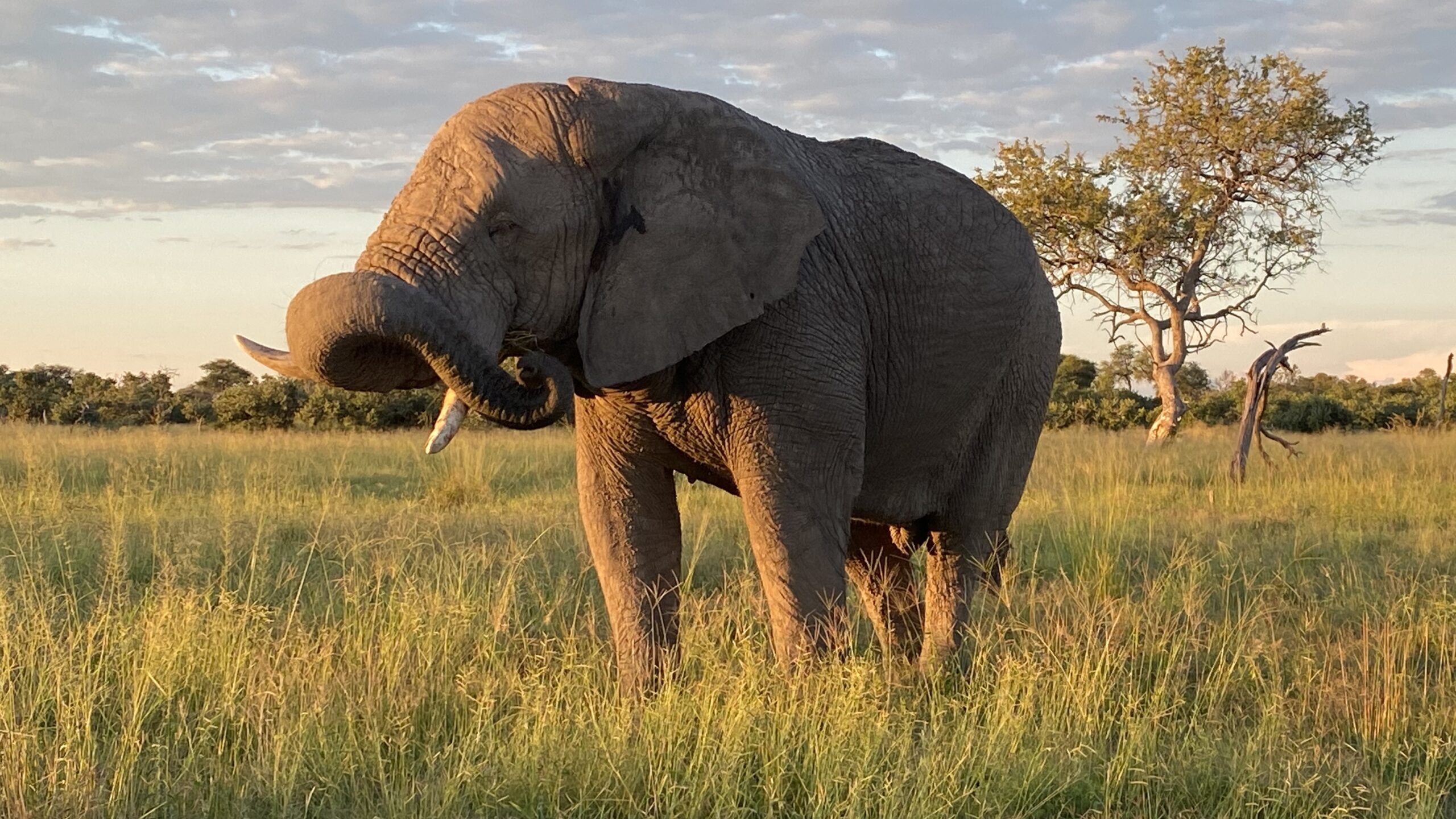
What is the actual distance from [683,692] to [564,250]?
1.77m

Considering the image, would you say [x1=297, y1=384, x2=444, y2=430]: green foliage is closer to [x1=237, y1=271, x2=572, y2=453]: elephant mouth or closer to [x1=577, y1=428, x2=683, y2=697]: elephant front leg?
[x1=577, y1=428, x2=683, y2=697]: elephant front leg

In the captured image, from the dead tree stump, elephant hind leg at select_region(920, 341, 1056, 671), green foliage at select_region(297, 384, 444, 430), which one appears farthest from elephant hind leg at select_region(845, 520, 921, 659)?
green foliage at select_region(297, 384, 444, 430)

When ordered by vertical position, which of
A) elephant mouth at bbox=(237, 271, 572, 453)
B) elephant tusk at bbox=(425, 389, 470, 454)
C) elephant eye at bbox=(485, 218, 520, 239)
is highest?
elephant eye at bbox=(485, 218, 520, 239)

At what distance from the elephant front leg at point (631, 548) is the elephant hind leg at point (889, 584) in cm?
155

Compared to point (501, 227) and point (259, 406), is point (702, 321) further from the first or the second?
point (259, 406)

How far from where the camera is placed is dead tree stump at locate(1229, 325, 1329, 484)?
49.6ft

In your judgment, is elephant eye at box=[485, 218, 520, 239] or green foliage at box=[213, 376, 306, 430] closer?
elephant eye at box=[485, 218, 520, 239]

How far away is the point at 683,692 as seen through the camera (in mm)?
5059

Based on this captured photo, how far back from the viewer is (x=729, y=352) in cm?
471

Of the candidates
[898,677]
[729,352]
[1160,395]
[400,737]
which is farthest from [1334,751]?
[1160,395]

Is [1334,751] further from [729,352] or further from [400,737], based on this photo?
[400,737]

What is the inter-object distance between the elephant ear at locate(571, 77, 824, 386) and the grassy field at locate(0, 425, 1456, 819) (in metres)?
1.22

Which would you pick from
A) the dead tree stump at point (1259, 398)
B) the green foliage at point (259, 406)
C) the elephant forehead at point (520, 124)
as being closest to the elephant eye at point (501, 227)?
the elephant forehead at point (520, 124)

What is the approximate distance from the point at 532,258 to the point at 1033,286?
2707 millimetres
